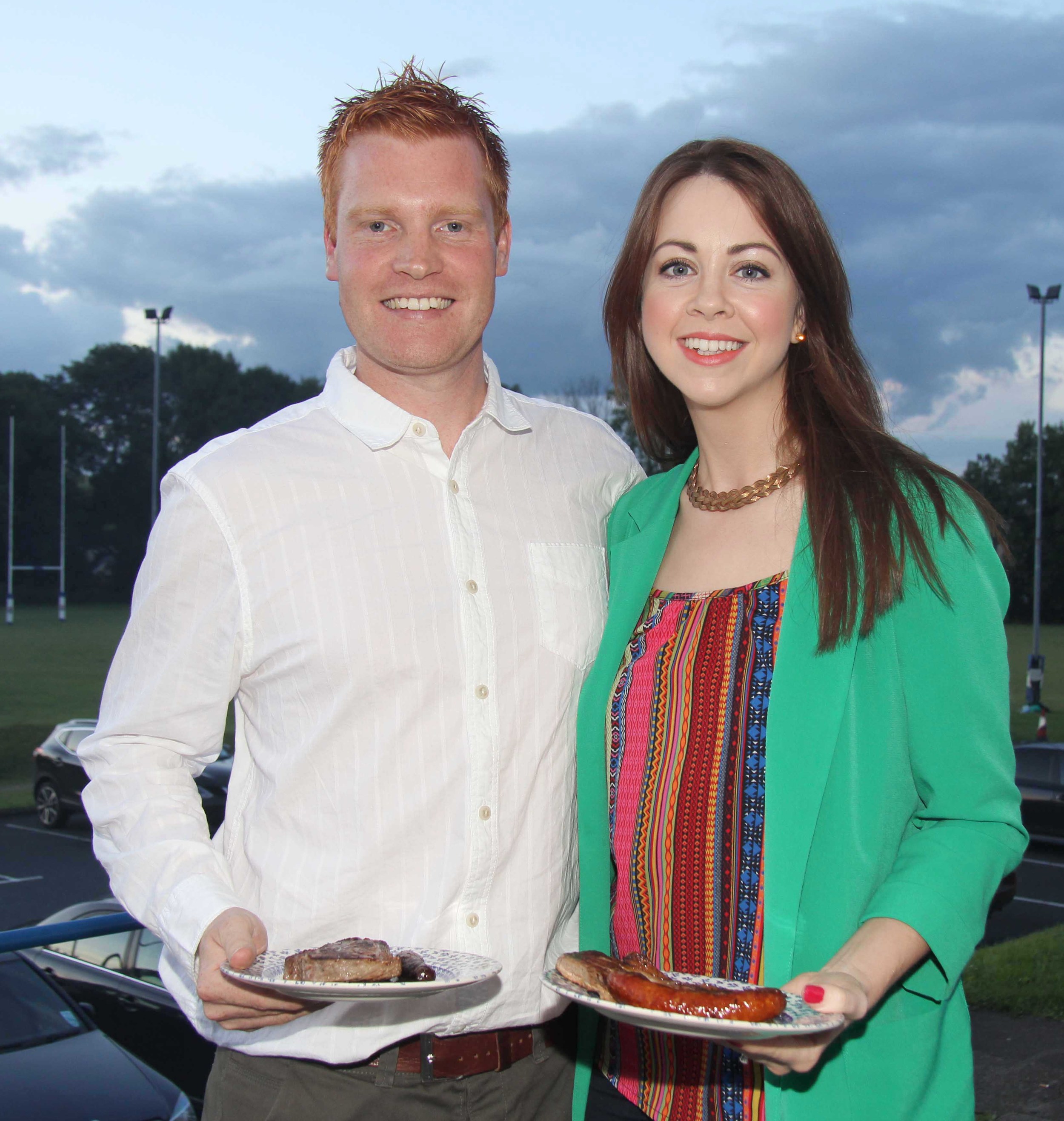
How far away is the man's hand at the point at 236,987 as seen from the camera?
1.95 m

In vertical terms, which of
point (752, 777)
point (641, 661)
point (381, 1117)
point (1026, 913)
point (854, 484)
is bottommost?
point (1026, 913)

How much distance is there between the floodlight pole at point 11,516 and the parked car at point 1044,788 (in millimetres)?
59633

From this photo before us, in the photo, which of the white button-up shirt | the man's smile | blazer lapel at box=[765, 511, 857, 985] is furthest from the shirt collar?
blazer lapel at box=[765, 511, 857, 985]

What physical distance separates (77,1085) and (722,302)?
191 inches

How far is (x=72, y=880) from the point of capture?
55.0 ft

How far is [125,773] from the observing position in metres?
2.32

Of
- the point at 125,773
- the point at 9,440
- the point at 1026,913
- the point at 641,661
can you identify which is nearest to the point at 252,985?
the point at 125,773

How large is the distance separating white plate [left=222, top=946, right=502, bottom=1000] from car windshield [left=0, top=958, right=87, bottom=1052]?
4.36 metres

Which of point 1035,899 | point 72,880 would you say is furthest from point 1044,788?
point 72,880

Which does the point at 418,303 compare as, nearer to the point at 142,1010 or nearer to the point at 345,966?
the point at 345,966

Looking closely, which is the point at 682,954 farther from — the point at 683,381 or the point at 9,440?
the point at 9,440

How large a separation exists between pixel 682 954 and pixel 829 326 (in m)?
1.33

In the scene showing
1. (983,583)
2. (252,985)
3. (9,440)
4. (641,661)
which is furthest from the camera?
(9,440)

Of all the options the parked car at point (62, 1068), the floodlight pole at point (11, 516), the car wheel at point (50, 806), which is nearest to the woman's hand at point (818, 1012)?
the parked car at point (62, 1068)
